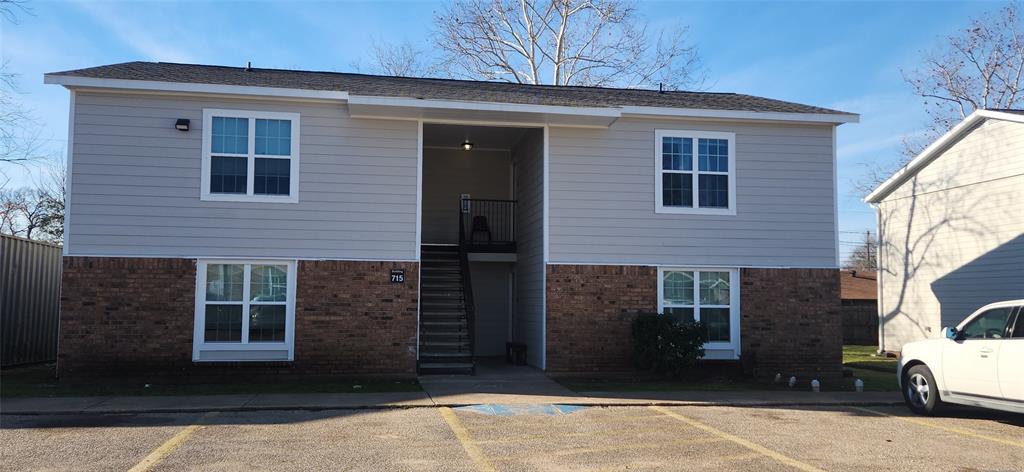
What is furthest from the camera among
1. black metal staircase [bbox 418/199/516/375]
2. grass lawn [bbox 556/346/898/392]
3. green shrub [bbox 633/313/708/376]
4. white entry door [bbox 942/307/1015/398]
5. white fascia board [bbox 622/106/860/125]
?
black metal staircase [bbox 418/199/516/375]

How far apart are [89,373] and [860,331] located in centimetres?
2306

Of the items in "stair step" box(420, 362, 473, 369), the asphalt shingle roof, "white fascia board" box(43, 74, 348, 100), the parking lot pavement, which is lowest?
the parking lot pavement

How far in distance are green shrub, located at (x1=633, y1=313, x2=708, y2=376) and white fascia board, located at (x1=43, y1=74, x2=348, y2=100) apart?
6.61 m

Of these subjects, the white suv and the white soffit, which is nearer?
the white suv

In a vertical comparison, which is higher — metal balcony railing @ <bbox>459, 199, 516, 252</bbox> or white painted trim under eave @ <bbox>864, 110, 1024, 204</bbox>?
white painted trim under eave @ <bbox>864, 110, 1024, 204</bbox>

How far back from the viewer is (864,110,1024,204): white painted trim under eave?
18.1 m

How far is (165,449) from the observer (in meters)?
7.89

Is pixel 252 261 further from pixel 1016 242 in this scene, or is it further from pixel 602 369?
pixel 1016 242

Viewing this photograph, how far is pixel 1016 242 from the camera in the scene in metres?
17.5

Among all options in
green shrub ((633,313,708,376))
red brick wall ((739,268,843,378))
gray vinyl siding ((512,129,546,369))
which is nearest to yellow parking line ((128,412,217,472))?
gray vinyl siding ((512,129,546,369))

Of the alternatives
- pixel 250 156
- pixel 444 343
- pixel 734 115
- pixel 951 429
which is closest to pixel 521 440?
pixel 951 429

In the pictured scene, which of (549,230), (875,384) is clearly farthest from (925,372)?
(549,230)

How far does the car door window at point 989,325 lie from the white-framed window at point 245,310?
1013 centimetres

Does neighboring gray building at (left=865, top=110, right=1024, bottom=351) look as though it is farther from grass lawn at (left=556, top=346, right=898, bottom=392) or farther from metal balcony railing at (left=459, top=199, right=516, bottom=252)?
metal balcony railing at (left=459, top=199, right=516, bottom=252)
